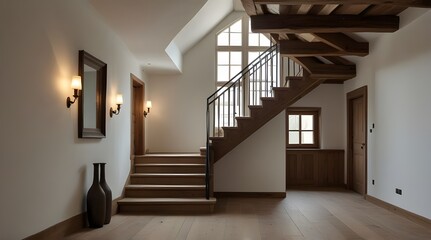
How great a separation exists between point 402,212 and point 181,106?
4.95 meters

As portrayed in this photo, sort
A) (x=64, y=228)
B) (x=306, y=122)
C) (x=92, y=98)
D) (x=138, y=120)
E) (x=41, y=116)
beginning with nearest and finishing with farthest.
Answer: (x=41, y=116) → (x=64, y=228) → (x=92, y=98) → (x=138, y=120) → (x=306, y=122)

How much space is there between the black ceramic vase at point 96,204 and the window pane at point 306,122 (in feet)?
19.2

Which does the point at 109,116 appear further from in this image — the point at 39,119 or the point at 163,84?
the point at 163,84

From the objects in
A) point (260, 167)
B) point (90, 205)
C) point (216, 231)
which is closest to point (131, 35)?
point (90, 205)

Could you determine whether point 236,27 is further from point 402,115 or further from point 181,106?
point 402,115

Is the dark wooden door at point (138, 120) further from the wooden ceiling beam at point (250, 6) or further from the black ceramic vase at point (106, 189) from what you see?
the wooden ceiling beam at point (250, 6)

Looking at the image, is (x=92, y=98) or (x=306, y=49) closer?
(x=92, y=98)

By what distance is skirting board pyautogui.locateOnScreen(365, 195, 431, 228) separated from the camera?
5.17 m

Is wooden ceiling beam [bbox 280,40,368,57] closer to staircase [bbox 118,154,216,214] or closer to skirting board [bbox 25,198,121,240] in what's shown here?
staircase [bbox 118,154,216,214]

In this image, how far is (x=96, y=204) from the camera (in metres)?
4.88

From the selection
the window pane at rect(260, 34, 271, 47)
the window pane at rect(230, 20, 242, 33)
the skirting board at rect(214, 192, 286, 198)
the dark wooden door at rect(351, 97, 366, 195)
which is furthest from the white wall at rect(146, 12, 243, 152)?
the dark wooden door at rect(351, 97, 366, 195)

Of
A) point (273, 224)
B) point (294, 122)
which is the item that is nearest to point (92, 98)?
point (273, 224)

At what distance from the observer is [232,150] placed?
26.1 feet

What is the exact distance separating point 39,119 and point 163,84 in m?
5.30
